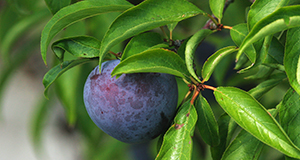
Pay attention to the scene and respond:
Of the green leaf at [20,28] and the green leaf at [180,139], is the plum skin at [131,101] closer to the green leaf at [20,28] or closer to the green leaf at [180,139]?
the green leaf at [180,139]

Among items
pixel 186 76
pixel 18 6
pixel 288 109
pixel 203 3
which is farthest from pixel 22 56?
pixel 288 109

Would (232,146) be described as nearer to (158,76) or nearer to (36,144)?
(158,76)

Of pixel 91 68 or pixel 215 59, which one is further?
pixel 91 68

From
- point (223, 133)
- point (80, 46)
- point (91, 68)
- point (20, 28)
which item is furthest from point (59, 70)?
point (20, 28)

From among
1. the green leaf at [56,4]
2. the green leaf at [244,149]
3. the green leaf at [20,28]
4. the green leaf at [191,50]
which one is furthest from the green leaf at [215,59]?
the green leaf at [20,28]

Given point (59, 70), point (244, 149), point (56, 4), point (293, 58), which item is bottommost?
point (244, 149)

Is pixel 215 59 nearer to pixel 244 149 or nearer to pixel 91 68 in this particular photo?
pixel 244 149

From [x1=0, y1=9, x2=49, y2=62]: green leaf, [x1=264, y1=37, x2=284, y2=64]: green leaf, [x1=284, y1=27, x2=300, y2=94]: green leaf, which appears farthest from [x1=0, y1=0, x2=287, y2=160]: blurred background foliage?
A: [x1=284, y1=27, x2=300, y2=94]: green leaf
